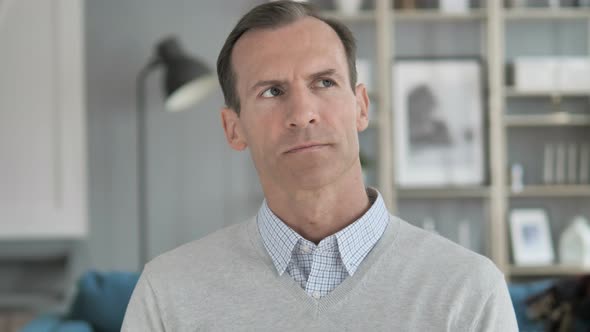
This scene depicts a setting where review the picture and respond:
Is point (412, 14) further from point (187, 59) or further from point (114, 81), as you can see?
point (114, 81)

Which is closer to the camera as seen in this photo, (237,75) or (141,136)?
(237,75)

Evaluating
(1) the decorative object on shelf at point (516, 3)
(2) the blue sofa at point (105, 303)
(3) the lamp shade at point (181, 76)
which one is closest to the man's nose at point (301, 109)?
(2) the blue sofa at point (105, 303)

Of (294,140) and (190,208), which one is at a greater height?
(294,140)

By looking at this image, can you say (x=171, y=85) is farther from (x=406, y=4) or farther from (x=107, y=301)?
(x=107, y=301)

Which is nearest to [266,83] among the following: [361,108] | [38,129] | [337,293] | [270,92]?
[270,92]

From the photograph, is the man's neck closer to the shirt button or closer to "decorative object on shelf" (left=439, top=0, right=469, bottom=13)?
the shirt button

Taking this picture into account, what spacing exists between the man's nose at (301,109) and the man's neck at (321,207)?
5.0 inches

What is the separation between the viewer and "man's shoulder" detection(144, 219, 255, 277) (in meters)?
1.73

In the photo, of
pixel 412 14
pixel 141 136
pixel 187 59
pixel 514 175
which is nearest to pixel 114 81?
pixel 141 136

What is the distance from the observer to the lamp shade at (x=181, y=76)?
5.34m

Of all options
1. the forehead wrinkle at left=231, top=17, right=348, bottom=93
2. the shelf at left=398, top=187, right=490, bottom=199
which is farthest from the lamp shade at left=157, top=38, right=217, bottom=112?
the forehead wrinkle at left=231, top=17, right=348, bottom=93

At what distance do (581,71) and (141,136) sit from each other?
8.60 ft

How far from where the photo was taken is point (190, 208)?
237 inches

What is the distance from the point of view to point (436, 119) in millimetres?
5918
